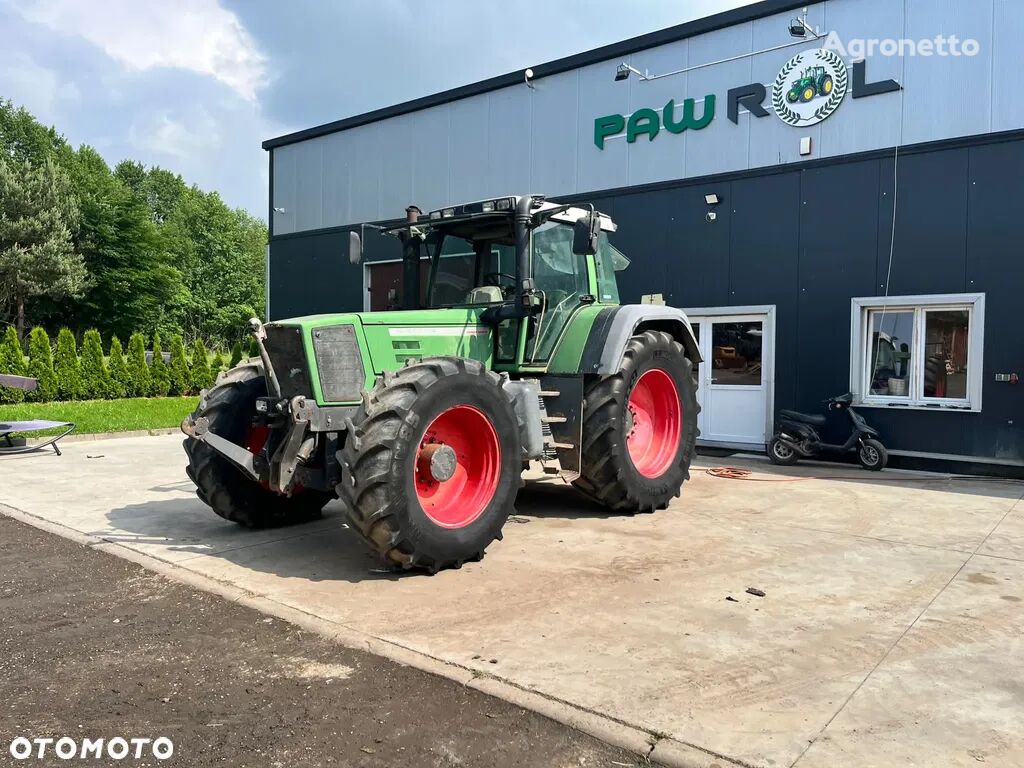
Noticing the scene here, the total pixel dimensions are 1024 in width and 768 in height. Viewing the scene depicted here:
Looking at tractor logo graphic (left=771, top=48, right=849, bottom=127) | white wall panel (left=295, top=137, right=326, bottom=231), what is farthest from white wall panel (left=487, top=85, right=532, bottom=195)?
white wall panel (left=295, top=137, right=326, bottom=231)

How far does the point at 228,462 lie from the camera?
575 centimetres

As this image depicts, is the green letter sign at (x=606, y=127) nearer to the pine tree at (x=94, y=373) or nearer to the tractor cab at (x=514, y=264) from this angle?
the tractor cab at (x=514, y=264)

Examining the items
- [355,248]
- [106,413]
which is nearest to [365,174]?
[106,413]

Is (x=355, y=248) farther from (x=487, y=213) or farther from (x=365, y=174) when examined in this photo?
(x=365, y=174)

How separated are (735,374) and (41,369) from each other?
15.8 m

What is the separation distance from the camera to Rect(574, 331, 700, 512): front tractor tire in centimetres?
641

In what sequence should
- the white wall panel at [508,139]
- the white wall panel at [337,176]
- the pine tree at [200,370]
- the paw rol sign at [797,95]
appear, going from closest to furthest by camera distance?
1. the paw rol sign at [797,95]
2. the white wall panel at [508,139]
3. the white wall panel at [337,176]
4. the pine tree at [200,370]

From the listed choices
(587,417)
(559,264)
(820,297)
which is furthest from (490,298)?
(820,297)

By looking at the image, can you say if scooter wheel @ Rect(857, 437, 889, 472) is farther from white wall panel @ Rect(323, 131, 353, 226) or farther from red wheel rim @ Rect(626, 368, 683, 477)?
white wall panel @ Rect(323, 131, 353, 226)

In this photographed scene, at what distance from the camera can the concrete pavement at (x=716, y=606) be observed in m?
3.01

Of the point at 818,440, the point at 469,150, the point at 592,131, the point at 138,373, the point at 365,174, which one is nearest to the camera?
the point at 818,440

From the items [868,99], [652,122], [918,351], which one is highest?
[652,122]

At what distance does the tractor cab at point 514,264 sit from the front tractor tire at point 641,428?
655mm

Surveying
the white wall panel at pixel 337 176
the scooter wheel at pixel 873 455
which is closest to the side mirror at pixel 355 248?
the scooter wheel at pixel 873 455
